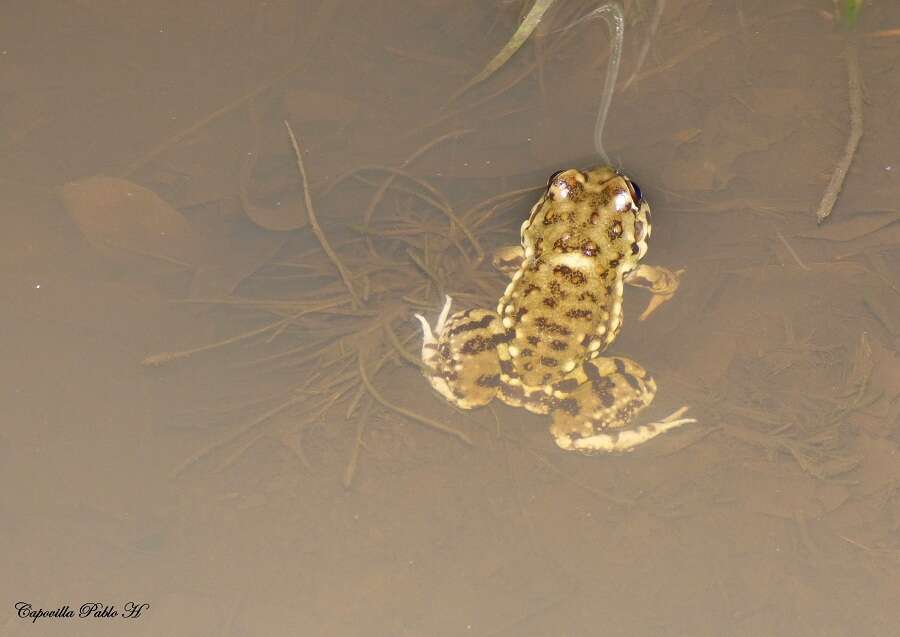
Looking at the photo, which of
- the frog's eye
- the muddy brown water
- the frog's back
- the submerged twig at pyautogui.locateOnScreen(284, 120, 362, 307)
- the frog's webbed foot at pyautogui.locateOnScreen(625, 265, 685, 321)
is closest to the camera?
the frog's back

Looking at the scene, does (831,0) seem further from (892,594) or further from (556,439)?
(892,594)

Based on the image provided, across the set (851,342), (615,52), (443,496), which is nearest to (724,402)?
(851,342)

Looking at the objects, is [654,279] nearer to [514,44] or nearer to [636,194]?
[636,194]

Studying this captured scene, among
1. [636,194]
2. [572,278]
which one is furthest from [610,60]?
[572,278]

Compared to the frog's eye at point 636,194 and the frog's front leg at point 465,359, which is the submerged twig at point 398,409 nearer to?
the frog's front leg at point 465,359

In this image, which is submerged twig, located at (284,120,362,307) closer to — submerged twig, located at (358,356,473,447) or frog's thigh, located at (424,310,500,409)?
submerged twig, located at (358,356,473,447)

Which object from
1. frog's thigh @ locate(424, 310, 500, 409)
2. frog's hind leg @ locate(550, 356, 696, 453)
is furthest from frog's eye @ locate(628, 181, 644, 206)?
frog's thigh @ locate(424, 310, 500, 409)

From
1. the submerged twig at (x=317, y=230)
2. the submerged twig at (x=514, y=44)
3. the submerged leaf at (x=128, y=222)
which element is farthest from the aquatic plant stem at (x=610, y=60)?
the submerged leaf at (x=128, y=222)
